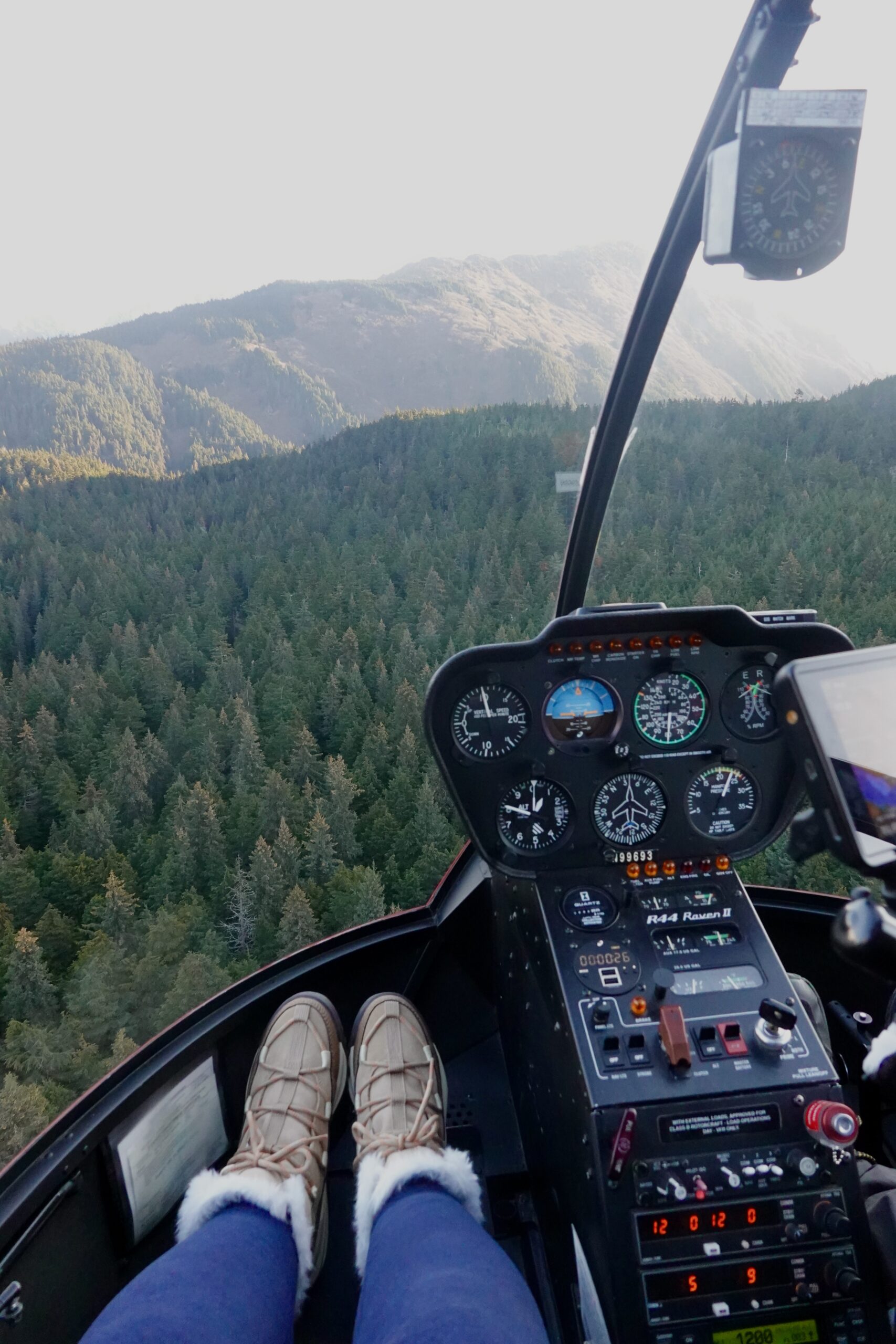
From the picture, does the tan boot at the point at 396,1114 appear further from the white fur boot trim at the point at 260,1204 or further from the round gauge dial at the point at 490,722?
the round gauge dial at the point at 490,722

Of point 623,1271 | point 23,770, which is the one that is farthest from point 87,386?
point 623,1271

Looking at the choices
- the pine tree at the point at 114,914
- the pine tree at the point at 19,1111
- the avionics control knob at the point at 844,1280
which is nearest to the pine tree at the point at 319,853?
the pine tree at the point at 114,914

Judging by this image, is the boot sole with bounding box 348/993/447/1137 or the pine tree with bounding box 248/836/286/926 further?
the pine tree with bounding box 248/836/286/926

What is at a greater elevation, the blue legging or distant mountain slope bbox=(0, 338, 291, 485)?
distant mountain slope bbox=(0, 338, 291, 485)

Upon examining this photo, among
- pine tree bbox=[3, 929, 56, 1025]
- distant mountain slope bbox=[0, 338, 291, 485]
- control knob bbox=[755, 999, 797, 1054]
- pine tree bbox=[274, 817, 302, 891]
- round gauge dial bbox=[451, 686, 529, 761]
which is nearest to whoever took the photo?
control knob bbox=[755, 999, 797, 1054]

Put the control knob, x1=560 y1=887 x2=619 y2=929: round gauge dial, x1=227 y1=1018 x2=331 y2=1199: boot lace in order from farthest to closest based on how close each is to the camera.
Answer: x1=560 y1=887 x2=619 y2=929: round gauge dial, x1=227 y1=1018 x2=331 y2=1199: boot lace, the control knob

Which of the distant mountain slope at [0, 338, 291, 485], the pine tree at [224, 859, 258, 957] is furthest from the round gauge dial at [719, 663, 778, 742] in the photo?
the distant mountain slope at [0, 338, 291, 485]

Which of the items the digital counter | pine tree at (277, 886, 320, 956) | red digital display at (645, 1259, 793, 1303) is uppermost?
red digital display at (645, 1259, 793, 1303)

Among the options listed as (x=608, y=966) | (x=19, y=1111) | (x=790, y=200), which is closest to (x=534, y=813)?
(x=608, y=966)

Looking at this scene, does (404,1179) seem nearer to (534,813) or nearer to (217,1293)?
(217,1293)

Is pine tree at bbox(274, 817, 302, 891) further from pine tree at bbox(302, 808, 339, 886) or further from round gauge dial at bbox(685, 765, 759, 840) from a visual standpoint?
round gauge dial at bbox(685, 765, 759, 840)
